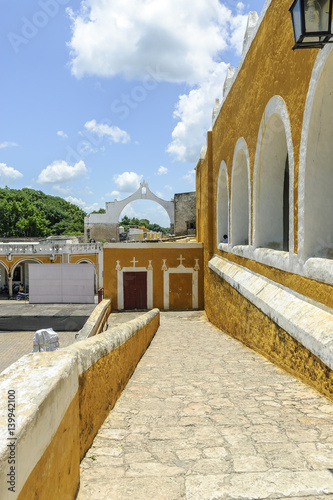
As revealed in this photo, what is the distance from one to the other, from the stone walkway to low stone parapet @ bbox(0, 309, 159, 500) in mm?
224

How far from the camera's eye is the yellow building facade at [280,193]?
359cm

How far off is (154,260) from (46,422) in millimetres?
13484

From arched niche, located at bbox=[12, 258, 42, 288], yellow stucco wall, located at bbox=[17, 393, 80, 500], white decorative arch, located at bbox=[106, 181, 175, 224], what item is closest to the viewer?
yellow stucco wall, located at bbox=[17, 393, 80, 500]

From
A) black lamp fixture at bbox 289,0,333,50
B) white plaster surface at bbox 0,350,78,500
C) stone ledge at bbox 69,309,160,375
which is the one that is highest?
black lamp fixture at bbox 289,0,333,50

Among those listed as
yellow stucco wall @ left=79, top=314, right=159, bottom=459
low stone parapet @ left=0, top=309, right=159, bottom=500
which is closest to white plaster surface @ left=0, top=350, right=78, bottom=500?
low stone parapet @ left=0, top=309, right=159, bottom=500

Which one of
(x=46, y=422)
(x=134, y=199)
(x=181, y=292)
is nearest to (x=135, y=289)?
(x=181, y=292)

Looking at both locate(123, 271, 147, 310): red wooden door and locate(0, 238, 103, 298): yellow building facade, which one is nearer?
locate(123, 271, 147, 310): red wooden door

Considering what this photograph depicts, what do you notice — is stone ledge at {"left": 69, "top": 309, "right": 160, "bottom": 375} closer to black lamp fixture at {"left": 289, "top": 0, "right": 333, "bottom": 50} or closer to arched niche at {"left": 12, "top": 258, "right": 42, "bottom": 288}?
black lamp fixture at {"left": 289, "top": 0, "right": 333, "bottom": 50}

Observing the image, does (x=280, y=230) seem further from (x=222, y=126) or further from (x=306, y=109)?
(x=222, y=126)

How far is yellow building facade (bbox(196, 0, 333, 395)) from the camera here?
3588mm

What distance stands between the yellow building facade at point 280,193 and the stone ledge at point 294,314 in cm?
1

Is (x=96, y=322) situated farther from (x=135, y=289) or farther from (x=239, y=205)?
(x=239, y=205)

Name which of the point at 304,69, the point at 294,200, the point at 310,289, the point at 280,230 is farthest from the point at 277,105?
→ the point at 310,289

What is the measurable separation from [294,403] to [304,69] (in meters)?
3.14
